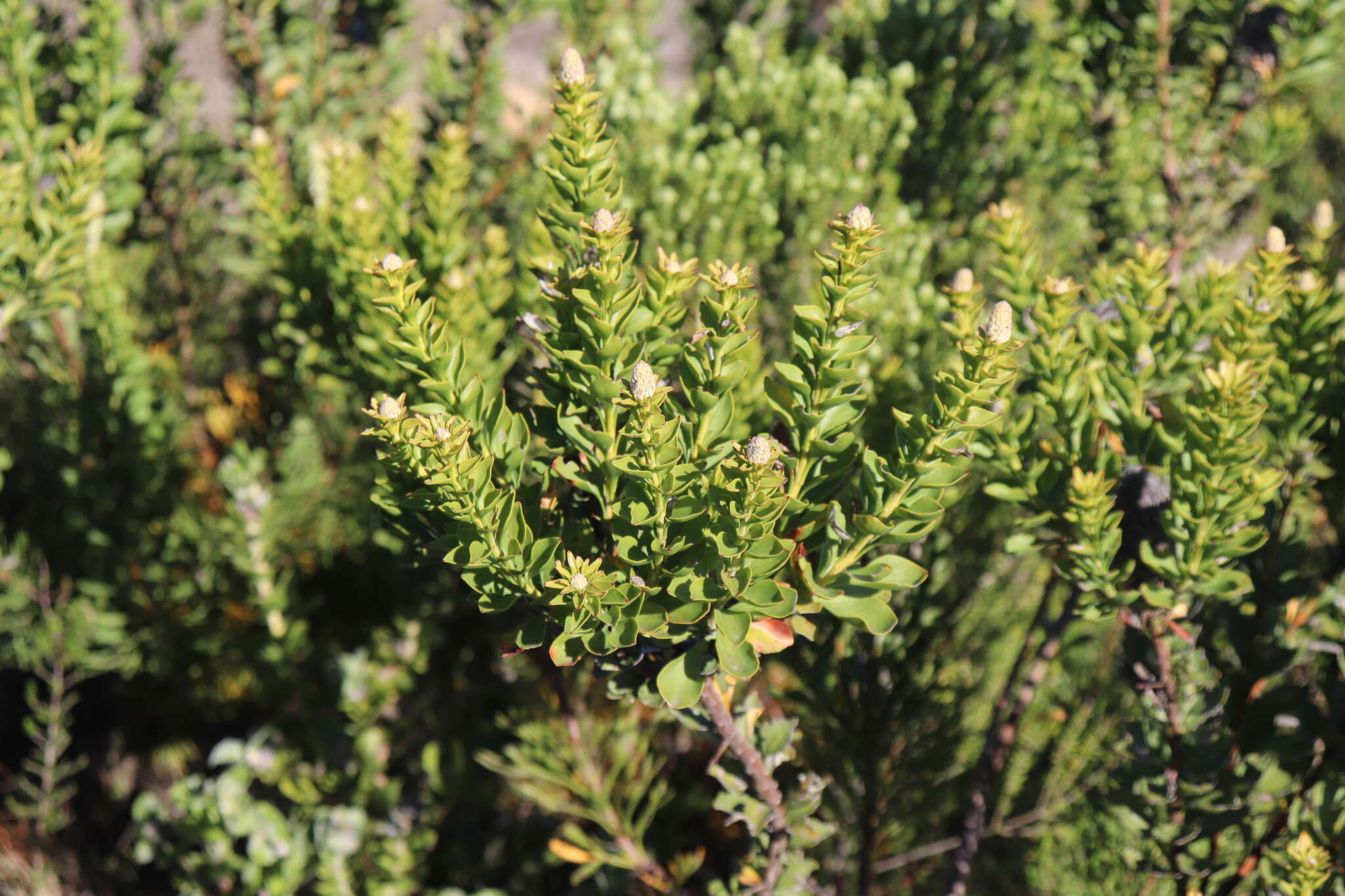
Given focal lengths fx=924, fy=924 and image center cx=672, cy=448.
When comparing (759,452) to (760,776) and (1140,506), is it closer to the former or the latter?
(760,776)

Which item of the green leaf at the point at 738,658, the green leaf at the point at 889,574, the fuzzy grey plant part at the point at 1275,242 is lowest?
the green leaf at the point at 738,658

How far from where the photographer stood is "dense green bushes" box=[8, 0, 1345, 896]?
3.40ft

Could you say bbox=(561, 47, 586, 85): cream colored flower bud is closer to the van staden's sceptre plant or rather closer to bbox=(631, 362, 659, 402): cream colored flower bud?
the van staden's sceptre plant

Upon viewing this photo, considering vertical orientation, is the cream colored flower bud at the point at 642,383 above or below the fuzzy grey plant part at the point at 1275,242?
below

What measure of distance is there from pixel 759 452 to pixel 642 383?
13 centimetres

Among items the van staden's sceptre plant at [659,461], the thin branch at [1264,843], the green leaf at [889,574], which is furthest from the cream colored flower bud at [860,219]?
the thin branch at [1264,843]

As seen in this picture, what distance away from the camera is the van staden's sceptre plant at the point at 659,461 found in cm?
93

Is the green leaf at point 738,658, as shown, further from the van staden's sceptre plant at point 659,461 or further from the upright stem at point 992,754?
the upright stem at point 992,754

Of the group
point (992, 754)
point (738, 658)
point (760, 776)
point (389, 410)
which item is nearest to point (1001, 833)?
point (992, 754)

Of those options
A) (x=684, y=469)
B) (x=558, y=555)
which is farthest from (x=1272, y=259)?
(x=558, y=555)

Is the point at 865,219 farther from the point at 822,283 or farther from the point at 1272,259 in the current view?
the point at 1272,259

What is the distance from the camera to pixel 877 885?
2.19 meters

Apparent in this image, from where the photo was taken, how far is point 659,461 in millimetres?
917

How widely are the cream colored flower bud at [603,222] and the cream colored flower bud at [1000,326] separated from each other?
15.8 inches
